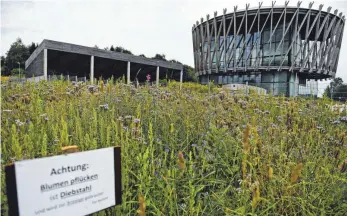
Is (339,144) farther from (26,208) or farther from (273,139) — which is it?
(26,208)

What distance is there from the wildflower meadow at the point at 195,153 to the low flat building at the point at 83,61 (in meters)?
9.71

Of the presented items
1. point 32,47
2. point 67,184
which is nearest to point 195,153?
point 67,184

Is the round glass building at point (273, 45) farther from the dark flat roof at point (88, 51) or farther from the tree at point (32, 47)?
the tree at point (32, 47)

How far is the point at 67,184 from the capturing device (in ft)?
3.35

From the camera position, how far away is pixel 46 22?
294 cm

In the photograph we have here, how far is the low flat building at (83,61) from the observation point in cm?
1608

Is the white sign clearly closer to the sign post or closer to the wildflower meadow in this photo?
the sign post

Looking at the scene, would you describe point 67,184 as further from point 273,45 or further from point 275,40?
point 275,40

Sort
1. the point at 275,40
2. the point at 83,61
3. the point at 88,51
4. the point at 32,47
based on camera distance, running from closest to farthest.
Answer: the point at 88,51 → the point at 83,61 → the point at 275,40 → the point at 32,47

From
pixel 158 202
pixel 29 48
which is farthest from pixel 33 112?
pixel 29 48

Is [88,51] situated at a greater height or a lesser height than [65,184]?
greater

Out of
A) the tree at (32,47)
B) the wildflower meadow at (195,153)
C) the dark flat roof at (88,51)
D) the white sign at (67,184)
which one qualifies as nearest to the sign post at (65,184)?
the white sign at (67,184)

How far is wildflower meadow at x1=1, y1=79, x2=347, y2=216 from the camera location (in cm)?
165

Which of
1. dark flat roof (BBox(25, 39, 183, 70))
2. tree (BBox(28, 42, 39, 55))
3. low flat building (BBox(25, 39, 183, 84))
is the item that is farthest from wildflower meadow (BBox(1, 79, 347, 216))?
tree (BBox(28, 42, 39, 55))
